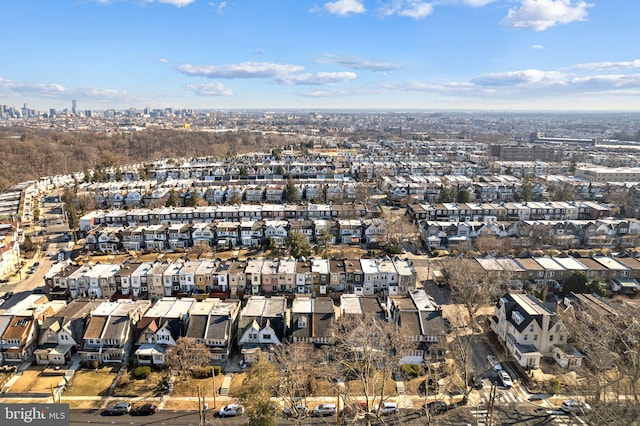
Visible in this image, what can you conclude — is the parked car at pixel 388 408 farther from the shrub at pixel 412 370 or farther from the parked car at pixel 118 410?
the parked car at pixel 118 410

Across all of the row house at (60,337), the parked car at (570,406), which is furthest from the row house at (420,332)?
the row house at (60,337)

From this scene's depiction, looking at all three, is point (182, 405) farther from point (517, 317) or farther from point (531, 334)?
point (531, 334)

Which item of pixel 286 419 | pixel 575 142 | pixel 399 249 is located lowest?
pixel 286 419

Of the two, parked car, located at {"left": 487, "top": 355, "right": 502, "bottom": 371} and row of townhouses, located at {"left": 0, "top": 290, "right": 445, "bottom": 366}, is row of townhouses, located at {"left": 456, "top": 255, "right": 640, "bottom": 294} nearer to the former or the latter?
parked car, located at {"left": 487, "top": 355, "right": 502, "bottom": 371}

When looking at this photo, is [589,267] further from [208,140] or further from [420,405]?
[208,140]

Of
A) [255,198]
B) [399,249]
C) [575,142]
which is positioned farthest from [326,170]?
[575,142]

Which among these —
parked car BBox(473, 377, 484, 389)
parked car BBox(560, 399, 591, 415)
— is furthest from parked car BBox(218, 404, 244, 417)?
parked car BBox(560, 399, 591, 415)
